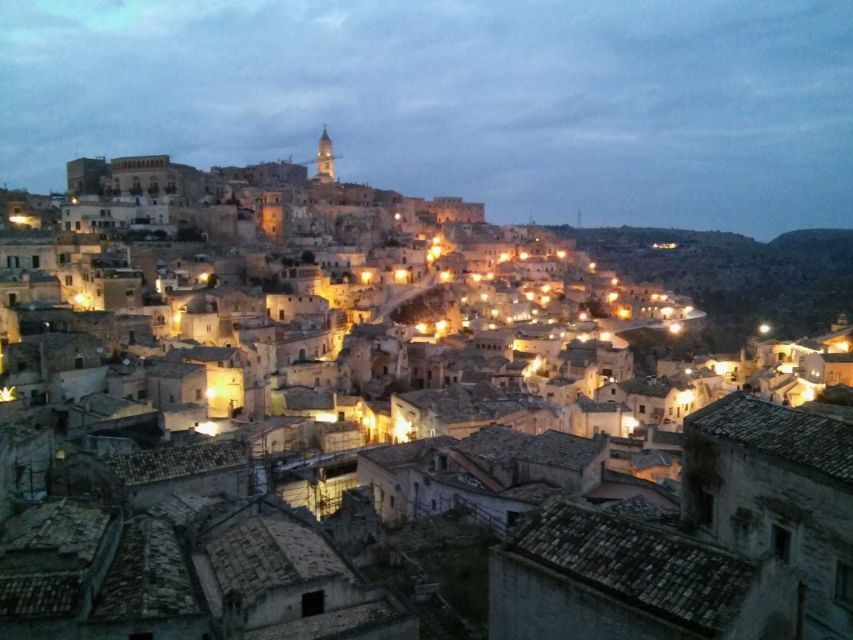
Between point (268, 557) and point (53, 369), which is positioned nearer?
point (268, 557)

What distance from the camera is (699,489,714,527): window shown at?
1135 centimetres

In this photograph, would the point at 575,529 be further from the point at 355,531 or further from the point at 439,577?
the point at 355,531

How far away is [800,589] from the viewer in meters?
8.39

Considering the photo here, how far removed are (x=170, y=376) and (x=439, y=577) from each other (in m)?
16.4

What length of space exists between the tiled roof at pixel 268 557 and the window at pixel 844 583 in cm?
688

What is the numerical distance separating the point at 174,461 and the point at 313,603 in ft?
23.8

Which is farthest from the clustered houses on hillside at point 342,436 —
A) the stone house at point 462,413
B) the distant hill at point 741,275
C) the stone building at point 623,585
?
the distant hill at point 741,275

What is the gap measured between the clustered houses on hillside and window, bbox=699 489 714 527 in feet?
0.17

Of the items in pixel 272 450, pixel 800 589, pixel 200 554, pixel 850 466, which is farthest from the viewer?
pixel 272 450

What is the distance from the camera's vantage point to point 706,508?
11484 millimetres

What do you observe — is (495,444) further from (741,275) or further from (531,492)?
(741,275)

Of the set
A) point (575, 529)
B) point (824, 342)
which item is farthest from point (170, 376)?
point (824, 342)

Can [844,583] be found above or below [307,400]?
above

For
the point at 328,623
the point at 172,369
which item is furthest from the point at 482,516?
the point at 172,369
